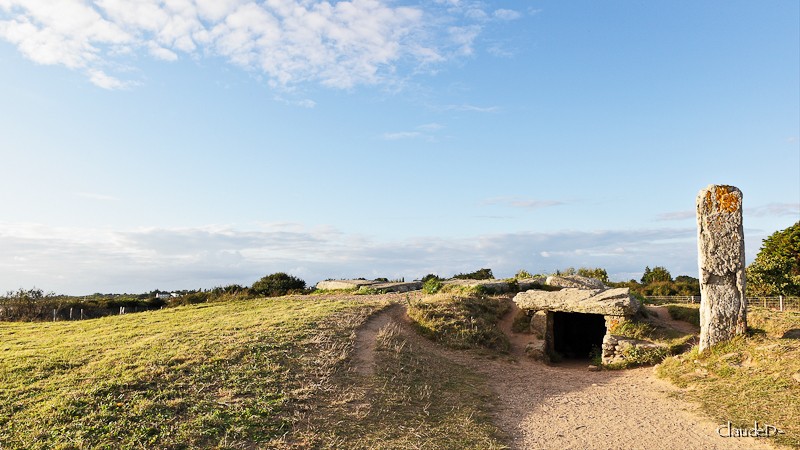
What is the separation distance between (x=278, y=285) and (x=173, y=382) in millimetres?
22320

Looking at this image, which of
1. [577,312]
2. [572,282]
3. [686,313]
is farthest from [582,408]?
[572,282]

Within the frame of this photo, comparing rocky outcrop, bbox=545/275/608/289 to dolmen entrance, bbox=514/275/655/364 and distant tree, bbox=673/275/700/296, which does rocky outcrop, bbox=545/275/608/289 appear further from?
distant tree, bbox=673/275/700/296

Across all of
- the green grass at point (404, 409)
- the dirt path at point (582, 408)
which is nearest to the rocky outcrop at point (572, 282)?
the dirt path at point (582, 408)

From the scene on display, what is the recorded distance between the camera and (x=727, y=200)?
1535 cm

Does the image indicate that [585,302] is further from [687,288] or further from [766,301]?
[687,288]

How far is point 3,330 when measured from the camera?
76.9ft

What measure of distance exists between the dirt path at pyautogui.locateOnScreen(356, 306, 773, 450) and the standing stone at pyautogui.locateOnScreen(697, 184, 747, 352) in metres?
2.47

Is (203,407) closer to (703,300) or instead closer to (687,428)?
(687,428)

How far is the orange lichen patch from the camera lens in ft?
50.2

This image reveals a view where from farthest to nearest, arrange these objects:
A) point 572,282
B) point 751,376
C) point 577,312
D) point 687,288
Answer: point 687,288
point 572,282
point 577,312
point 751,376

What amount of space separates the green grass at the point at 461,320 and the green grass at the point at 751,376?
18.1 feet

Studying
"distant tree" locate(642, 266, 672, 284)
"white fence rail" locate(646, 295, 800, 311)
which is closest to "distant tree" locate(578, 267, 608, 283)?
"white fence rail" locate(646, 295, 800, 311)

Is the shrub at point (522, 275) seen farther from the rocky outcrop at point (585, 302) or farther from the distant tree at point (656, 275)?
the distant tree at point (656, 275)

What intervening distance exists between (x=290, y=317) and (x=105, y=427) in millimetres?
8309
